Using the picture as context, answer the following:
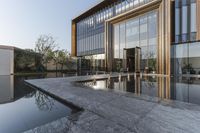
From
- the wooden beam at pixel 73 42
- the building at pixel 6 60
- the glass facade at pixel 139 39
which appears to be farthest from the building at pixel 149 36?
the building at pixel 6 60

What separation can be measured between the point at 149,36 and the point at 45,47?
24.1 metres

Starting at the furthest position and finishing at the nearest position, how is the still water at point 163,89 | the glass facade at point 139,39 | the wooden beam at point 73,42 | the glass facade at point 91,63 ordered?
the wooden beam at point 73,42 < the glass facade at point 91,63 < the glass facade at point 139,39 < the still water at point 163,89

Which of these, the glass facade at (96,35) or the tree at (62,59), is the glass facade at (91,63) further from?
the tree at (62,59)

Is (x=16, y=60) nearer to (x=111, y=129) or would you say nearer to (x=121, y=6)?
(x=121, y=6)

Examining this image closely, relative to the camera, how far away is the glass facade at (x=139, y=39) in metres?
21.4

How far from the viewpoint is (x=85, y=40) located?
127ft

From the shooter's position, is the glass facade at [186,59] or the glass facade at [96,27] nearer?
the glass facade at [186,59]

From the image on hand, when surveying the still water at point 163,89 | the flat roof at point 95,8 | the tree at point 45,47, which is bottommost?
the still water at point 163,89

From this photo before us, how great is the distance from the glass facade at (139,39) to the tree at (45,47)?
1632 cm

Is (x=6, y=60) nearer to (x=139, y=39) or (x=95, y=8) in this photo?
(x=95, y=8)

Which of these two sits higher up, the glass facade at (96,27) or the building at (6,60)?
the glass facade at (96,27)

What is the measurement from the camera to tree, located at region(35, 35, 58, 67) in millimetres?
31938

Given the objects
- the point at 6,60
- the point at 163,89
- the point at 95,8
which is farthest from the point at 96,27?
the point at 163,89

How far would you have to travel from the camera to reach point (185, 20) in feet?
62.6
